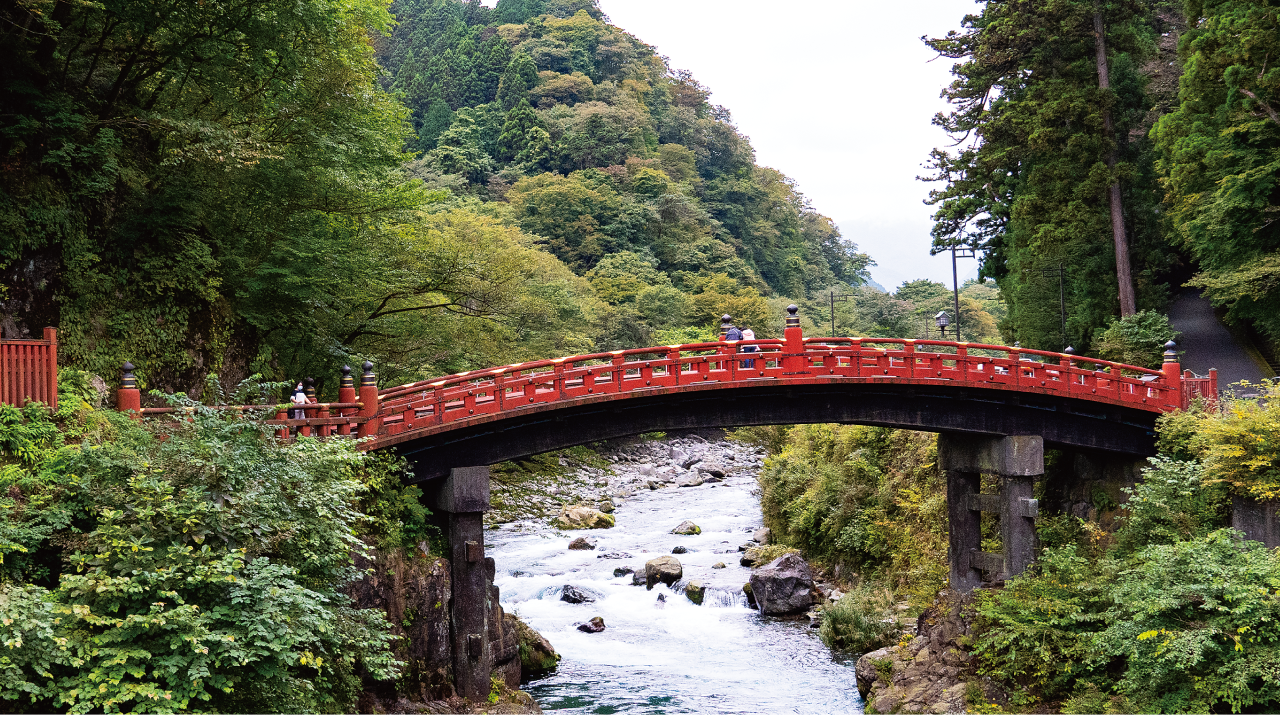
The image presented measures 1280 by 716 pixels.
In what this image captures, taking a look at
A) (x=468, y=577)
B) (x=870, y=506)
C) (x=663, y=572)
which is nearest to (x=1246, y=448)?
(x=870, y=506)

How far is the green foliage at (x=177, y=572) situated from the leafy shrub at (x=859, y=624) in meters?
12.6

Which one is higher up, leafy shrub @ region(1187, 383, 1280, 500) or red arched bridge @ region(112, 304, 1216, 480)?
red arched bridge @ region(112, 304, 1216, 480)

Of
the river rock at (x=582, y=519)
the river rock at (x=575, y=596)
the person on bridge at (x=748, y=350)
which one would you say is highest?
the person on bridge at (x=748, y=350)

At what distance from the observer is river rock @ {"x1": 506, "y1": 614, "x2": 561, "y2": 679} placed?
66.4 ft

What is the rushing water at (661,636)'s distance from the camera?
1905 centimetres

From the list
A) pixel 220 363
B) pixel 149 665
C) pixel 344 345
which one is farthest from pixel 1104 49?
pixel 149 665

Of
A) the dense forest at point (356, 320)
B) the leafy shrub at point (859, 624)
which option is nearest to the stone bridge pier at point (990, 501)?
the dense forest at point (356, 320)

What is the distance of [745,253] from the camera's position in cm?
8700

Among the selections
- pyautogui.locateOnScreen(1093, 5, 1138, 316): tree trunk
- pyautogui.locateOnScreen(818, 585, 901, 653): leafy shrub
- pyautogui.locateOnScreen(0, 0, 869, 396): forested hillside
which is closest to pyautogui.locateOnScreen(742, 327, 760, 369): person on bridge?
pyautogui.locateOnScreen(818, 585, 901, 653): leafy shrub

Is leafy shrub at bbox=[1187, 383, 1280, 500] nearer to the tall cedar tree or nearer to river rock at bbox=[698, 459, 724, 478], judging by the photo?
the tall cedar tree

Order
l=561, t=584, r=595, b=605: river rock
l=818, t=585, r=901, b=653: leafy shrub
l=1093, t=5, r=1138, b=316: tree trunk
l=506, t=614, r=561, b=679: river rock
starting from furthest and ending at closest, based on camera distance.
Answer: l=1093, t=5, r=1138, b=316: tree trunk → l=561, t=584, r=595, b=605: river rock → l=818, t=585, r=901, b=653: leafy shrub → l=506, t=614, r=561, b=679: river rock

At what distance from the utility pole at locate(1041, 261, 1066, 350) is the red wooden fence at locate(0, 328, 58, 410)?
29.2m

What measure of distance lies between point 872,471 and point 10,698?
894 inches

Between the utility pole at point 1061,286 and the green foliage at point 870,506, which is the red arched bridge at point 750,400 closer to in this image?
the green foliage at point 870,506
